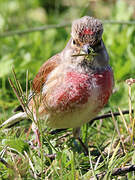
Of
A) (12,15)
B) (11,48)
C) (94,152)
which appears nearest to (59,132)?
(94,152)

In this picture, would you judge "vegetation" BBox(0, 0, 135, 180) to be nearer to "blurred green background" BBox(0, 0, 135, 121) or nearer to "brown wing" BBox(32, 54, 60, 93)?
"blurred green background" BBox(0, 0, 135, 121)

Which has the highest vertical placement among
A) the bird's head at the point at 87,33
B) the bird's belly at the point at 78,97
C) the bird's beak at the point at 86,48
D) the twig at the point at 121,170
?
the bird's head at the point at 87,33

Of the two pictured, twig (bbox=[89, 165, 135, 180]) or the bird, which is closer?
twig (bbox=[89, 165, 135, 180])

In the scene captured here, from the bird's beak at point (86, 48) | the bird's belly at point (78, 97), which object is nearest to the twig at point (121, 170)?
the bird's belly at point (78, 97)

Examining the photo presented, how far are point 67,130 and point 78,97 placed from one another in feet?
2.37

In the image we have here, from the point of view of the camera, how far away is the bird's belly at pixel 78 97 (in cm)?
360

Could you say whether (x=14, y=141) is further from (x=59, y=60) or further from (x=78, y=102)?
(x=59, y=60)

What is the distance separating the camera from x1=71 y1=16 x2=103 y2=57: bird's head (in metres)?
3.55

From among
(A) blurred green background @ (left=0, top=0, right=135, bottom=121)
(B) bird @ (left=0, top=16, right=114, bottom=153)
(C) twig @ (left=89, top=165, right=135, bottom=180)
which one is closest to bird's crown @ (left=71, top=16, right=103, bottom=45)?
(B) bird @ (left=0, top=16, right=114, bottom=153)

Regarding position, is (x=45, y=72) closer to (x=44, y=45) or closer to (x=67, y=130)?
(x=67, y=130)

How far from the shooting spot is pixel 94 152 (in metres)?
3.75

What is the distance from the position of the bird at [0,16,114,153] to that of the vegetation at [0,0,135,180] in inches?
8.0

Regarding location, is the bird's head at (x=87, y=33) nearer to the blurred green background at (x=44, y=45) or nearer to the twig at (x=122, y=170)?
the blurred green background at (x=44, y=45)

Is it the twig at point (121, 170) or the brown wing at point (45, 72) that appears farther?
the brown wing at point (45, 72)
